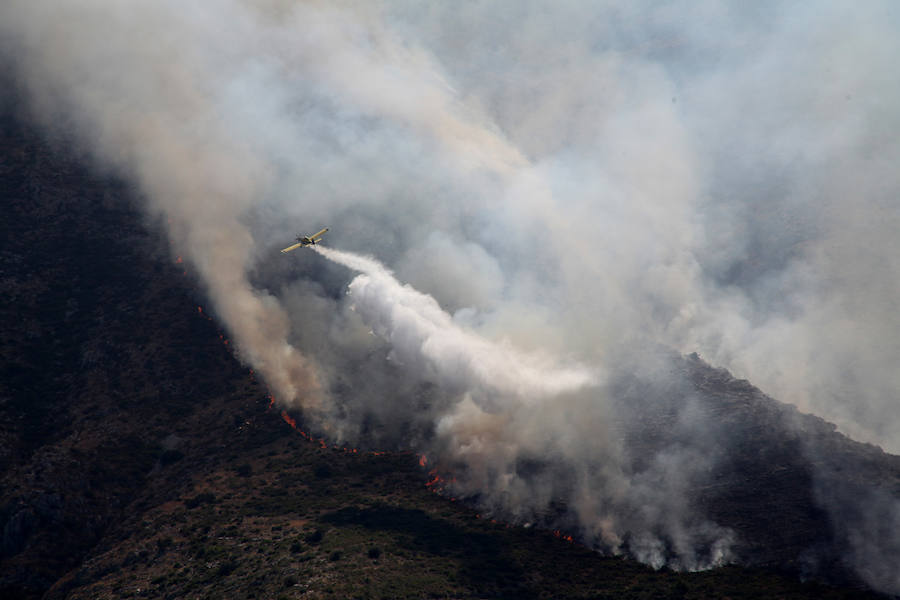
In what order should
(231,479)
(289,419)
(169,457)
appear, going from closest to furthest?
1. (231,479)
2. (169,457)
3. (289,419)

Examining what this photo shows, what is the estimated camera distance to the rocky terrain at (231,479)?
3031 inches

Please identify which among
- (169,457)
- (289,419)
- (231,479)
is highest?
(289,419)

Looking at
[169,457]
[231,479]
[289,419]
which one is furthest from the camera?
[289,419]

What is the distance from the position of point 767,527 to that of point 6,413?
10755cm

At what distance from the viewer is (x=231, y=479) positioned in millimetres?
98438

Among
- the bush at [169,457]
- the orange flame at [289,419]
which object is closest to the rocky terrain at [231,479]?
the bush at [169,457]

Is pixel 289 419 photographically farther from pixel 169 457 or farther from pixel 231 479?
pixel 169 457

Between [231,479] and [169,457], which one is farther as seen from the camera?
[169,457]

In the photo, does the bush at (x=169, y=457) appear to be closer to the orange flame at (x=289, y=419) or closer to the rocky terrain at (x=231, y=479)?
the rocky terrain at (x=231, y=479)

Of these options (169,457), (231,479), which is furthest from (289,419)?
(169,457)

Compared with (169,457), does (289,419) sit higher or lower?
higher

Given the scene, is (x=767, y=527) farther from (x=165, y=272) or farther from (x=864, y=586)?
(x=165, y=272)

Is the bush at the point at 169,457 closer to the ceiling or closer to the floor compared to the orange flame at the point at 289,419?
closer to the floor

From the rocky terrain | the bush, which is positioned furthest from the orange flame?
the bush
